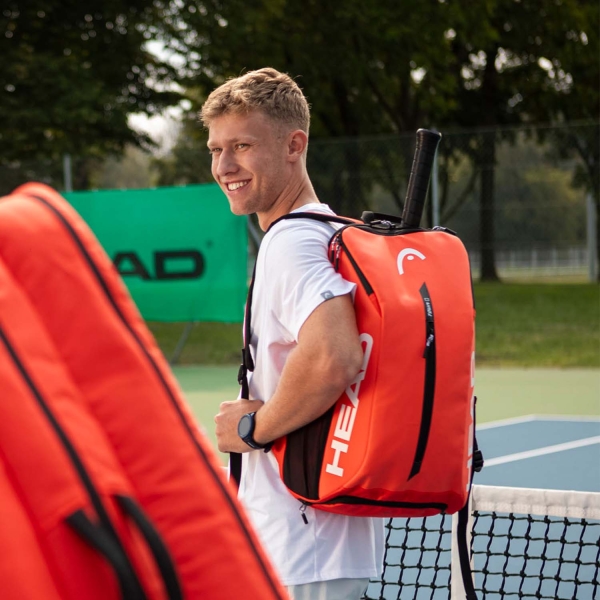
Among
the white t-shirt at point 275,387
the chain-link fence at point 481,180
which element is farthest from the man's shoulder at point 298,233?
the chain-link fence at point 481,180

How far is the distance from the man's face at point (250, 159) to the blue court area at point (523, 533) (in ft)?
3.83

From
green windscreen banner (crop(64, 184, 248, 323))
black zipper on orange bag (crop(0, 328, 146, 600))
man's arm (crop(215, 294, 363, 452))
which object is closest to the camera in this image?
black zipper on orange bag (crop(0, 328, 146, 600))

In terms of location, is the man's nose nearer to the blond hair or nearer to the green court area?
the blond hair

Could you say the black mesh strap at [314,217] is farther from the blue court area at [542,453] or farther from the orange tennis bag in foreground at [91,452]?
the blue court area at [542,453]

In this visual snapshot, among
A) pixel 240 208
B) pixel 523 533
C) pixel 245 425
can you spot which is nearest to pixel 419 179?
pixel 240 208

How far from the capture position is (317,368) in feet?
5.82

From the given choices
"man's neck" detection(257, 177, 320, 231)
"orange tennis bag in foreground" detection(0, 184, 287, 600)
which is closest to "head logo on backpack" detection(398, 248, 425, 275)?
"man's neck" detection(257, 177, 320, 231)

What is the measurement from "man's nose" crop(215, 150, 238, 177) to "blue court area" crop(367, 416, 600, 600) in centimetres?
124

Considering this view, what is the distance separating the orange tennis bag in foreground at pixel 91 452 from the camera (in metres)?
0.74

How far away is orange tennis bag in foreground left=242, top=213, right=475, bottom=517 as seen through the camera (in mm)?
1767

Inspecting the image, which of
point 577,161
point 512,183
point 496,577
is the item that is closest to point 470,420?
point 496,577

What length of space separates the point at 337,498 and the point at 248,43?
1782 centimetres

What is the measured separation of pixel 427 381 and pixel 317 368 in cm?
19

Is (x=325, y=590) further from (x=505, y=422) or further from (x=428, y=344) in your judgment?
(x=505, y=422)
